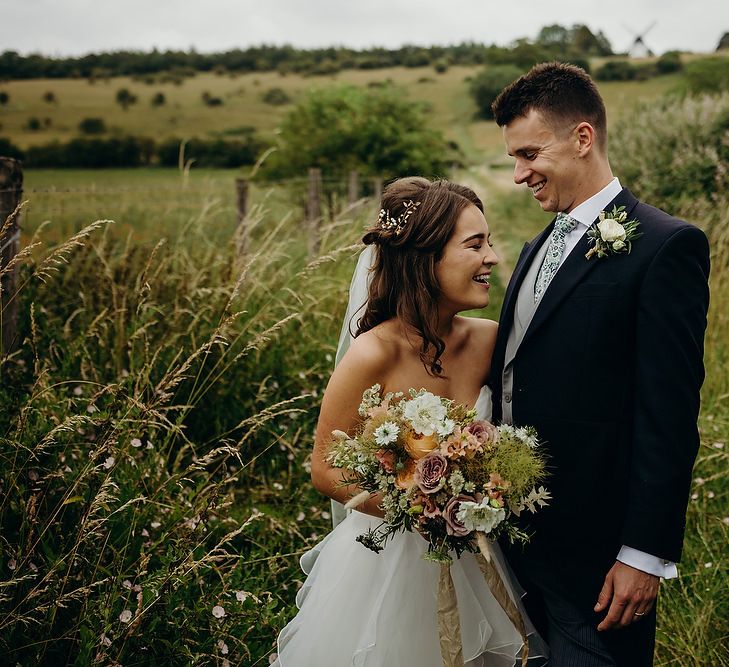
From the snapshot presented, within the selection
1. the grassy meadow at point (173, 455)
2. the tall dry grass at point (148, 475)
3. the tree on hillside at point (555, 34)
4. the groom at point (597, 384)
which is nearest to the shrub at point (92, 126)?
the grassy meadow at point (173, 455)

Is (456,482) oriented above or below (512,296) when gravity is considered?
below

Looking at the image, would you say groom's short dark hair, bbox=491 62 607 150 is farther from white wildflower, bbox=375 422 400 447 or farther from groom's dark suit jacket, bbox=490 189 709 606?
white wildflower, bbox=375 422 400 447

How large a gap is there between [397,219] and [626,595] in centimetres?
159

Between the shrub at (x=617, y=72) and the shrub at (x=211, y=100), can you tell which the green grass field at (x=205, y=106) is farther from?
the shrub at (x=617, y=72)

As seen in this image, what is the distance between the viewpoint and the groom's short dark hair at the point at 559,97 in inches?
107

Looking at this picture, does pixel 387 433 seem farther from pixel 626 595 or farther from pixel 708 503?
pixel 708 503

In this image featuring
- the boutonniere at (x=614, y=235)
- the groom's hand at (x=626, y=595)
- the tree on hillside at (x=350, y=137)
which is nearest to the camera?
the groom's hand at (x=626, y=595)

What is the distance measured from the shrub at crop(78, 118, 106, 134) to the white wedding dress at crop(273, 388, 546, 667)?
19.8 m

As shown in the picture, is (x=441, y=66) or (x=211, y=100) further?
(x=441, y=66)

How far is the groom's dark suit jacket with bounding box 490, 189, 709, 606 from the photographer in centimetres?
223

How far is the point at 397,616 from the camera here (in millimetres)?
2576

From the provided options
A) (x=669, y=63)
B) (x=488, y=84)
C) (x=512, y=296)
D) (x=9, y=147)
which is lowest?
(x=512, y=296)

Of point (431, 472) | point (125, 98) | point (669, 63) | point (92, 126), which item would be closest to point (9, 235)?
point (431, 472)

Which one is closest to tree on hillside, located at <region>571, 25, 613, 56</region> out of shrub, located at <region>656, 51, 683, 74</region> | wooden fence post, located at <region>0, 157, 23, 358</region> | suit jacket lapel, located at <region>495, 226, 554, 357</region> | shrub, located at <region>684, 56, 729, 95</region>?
shrub, located at <region>656, 51, 683, 74</region>
